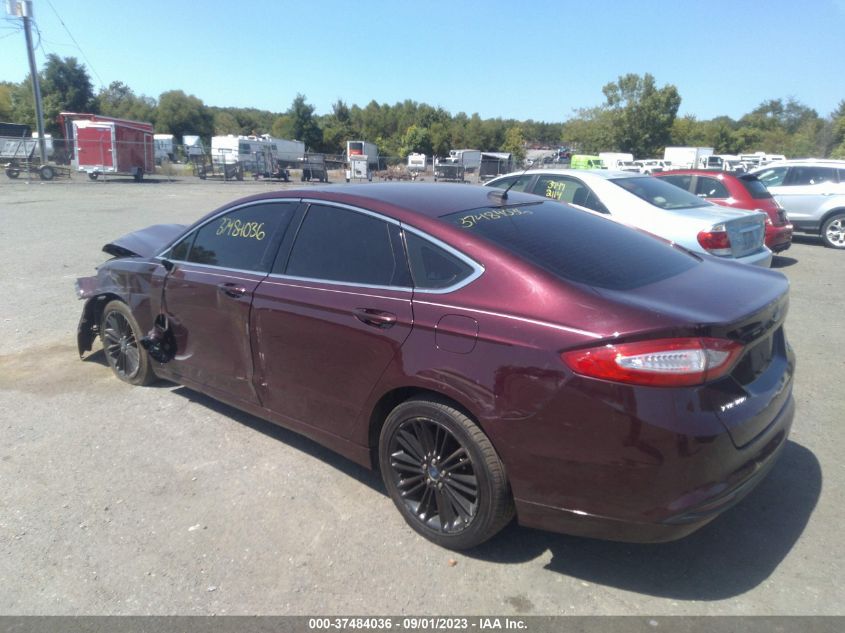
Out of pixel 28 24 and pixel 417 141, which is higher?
pixel 28 24

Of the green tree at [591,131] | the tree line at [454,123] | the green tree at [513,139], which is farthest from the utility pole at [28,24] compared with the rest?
the green tree at [513,139]

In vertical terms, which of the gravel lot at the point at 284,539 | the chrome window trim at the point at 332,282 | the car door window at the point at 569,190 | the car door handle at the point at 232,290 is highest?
the car door window at the point at 569,190

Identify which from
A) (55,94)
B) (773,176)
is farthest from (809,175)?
Result: (55,94)

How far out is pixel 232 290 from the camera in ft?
13.4

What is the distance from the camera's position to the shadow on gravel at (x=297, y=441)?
394 cm

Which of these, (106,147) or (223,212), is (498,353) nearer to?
(223,212)

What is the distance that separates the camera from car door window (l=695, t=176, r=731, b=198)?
1113cm

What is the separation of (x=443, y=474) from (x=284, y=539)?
0.91 meters

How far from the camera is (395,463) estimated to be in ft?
10.9

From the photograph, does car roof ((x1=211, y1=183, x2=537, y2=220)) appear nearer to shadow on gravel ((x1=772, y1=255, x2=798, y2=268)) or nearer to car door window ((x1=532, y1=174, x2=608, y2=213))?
car door window ((x1=532, y1=174, x2=608, y2=213))

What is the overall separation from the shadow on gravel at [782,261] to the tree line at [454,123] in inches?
1594

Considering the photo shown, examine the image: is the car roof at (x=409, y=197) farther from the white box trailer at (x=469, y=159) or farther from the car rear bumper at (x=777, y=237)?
the white box trailer at (x=469, y=159)

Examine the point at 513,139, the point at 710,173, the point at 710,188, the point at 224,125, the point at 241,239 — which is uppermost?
the point at 224,125

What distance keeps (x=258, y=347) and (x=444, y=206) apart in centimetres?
144
